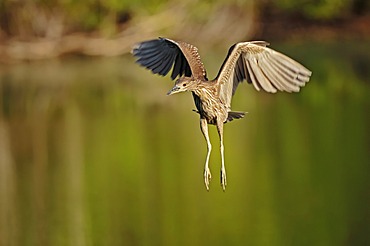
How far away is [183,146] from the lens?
17.8 metres

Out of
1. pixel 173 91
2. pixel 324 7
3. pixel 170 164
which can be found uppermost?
pixel 324 7

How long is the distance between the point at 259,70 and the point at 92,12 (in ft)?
75.0

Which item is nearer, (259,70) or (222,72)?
(222,72)

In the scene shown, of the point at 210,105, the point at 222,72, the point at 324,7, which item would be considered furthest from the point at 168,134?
the point at 210,105

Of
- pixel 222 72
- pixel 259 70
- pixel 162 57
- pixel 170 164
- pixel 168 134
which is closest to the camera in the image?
pixel 222 72

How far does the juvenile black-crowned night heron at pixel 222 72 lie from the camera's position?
5680 mm

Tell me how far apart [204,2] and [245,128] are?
949 cm

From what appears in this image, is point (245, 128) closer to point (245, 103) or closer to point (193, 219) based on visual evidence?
point (245, 103)

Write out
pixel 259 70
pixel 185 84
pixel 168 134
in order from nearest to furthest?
pixel 185 84 < pixel 259 70 < pixel 168 134

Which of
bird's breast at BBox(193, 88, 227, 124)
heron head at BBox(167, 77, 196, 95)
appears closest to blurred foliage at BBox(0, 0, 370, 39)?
bird's breast at BBox(193, 88, 227, 124)

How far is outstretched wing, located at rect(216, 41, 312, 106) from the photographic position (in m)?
5.84

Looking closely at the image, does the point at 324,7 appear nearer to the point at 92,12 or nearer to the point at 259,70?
the point at 92,12

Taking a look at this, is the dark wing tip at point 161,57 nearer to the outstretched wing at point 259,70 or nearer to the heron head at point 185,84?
the outstretched wing at point 259,70

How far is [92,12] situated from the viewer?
28.7m
